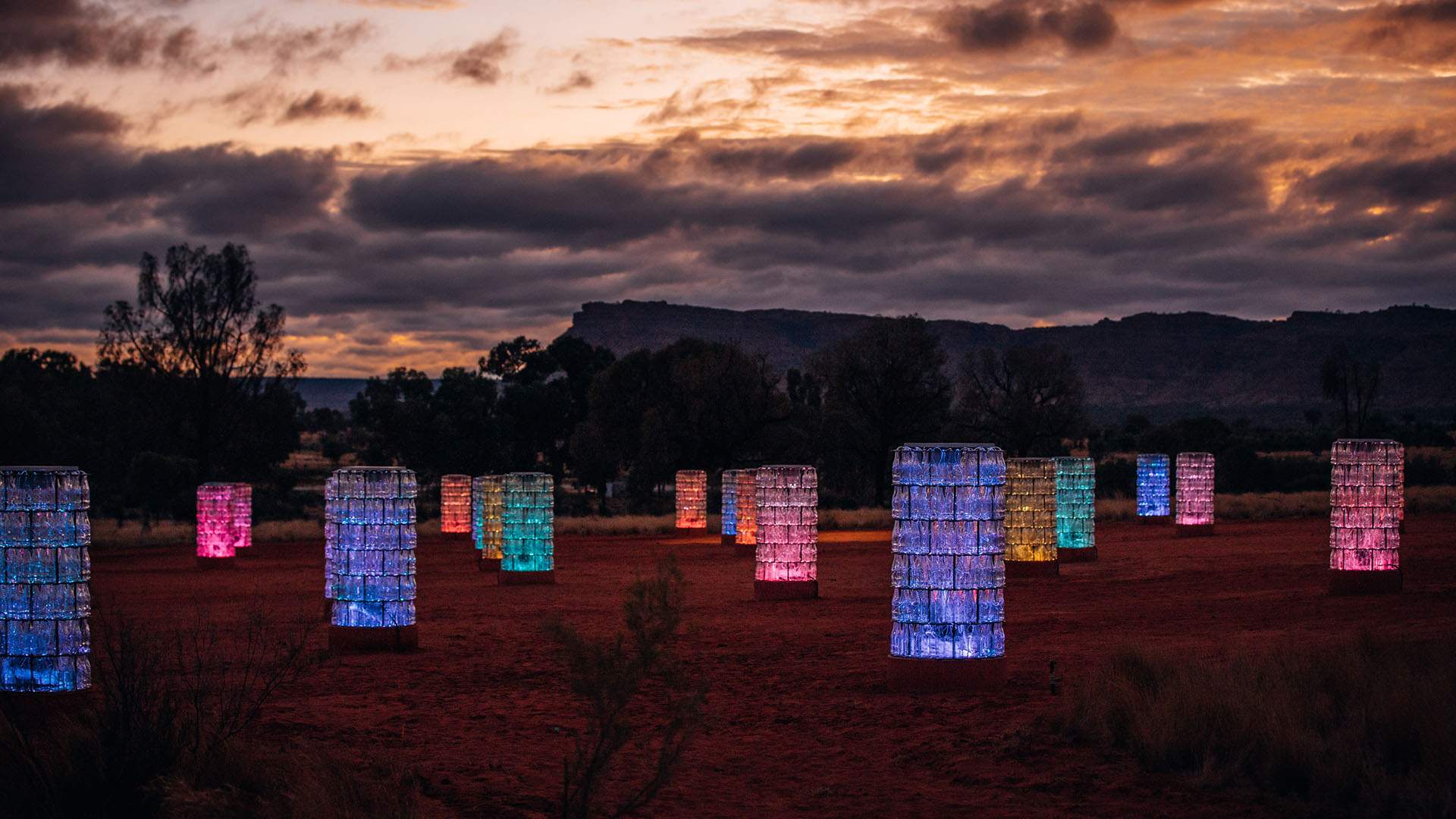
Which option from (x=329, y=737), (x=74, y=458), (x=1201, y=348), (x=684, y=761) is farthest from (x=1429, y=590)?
(x=1201, y=348)

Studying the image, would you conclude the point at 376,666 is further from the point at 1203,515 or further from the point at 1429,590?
the point at 1203,515

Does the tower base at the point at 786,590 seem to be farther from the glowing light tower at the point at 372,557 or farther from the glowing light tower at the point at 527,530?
the glowing light tower at the point at 372,557

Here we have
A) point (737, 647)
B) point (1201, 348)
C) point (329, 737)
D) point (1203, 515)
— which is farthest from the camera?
point (1201, 348)

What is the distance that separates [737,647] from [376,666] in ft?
13.1

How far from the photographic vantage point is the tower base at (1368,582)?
17.7 m

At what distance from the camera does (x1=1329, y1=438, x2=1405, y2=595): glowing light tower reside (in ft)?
58.2

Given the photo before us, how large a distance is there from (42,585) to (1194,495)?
93.5 ft

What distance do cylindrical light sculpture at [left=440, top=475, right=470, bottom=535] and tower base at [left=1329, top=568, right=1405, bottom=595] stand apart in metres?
27.1

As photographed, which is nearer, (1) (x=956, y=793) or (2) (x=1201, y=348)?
(1) (x=956, y=793)

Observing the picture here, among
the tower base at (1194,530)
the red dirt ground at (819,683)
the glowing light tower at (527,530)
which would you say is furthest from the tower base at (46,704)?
the tower base at (1194,530)

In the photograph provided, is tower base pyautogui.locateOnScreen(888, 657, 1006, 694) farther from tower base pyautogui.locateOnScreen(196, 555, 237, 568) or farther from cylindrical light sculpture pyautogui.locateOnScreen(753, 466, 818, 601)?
tower base pyautogui.locateOnScreen(196, 555, 237, 568)

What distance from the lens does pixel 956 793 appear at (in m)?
8.44

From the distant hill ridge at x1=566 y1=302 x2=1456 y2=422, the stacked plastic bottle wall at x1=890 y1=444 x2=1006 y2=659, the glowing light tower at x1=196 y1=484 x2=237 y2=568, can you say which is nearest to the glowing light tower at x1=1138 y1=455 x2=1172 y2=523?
the glowing light tower at x1=196 y1=484 x2=237 y2=568

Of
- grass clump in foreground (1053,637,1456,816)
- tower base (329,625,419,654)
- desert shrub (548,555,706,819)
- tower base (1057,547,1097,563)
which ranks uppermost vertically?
desert shrub (548,555,706,819)
